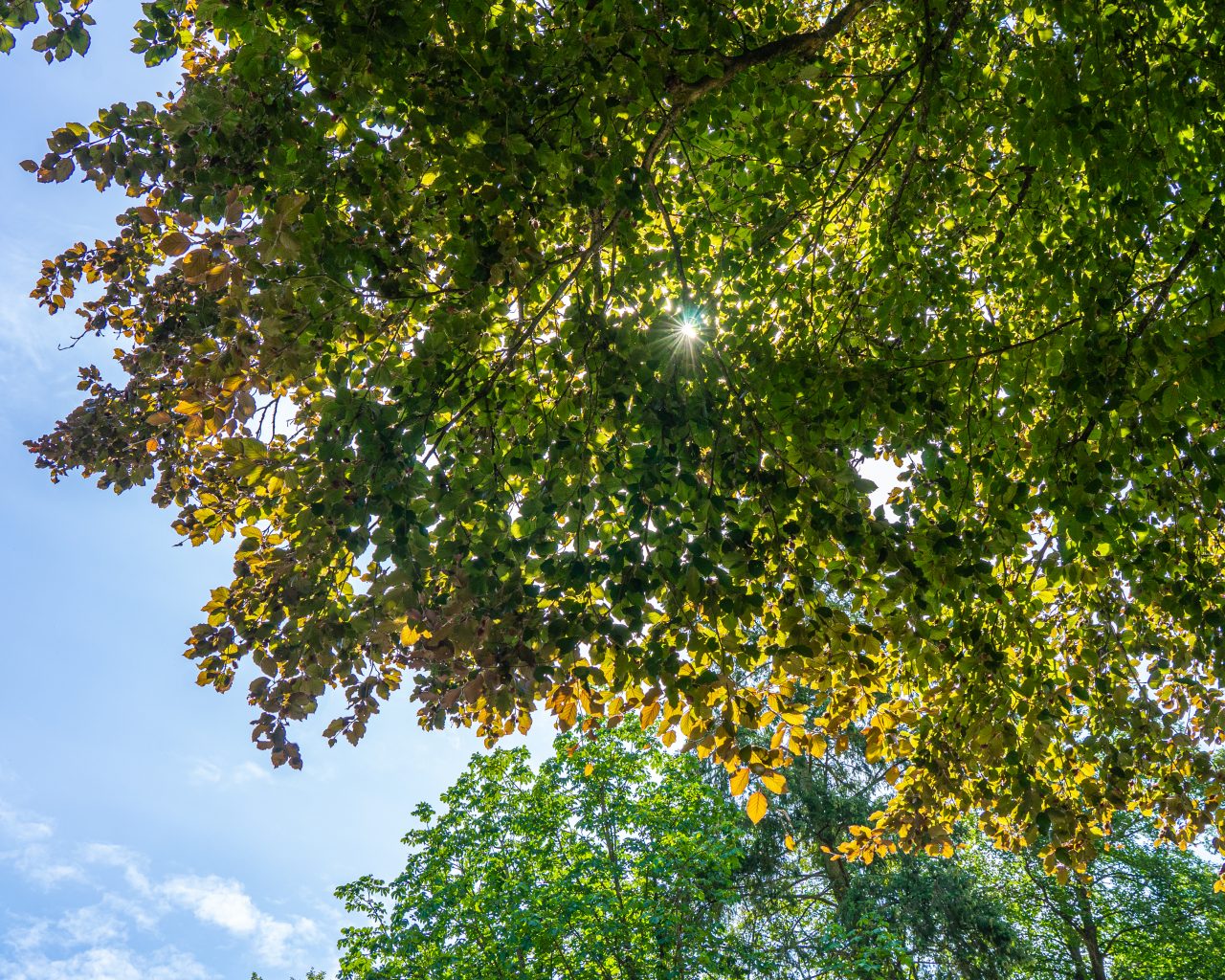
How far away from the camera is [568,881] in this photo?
10547 millimetres

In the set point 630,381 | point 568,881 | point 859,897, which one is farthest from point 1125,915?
point 630,381

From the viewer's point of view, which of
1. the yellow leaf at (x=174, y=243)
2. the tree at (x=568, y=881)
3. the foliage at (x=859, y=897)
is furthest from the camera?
the foliage at (x=859, y=897)

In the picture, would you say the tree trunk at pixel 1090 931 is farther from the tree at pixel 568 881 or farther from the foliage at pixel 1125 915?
the tree at pixel 568 881

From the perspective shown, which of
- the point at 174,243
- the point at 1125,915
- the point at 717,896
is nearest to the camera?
the point at 174,243

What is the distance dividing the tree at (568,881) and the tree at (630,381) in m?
6.54

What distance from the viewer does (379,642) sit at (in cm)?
335

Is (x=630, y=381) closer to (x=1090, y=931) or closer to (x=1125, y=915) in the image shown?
(x=1090, y=931)

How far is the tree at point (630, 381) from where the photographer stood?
9.39ft

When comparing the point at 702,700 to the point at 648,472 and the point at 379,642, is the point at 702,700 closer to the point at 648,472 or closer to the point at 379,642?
the point at 648,472

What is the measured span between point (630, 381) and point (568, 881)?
928 cm

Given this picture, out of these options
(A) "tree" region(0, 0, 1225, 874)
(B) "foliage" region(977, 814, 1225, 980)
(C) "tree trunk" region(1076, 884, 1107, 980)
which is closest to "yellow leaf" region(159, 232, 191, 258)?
(A) "tree" region(0, 0, 1225, 874)

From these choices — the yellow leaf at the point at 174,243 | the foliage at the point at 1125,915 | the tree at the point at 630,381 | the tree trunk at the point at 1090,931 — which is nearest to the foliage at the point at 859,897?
the foliage at the point at 1125,915

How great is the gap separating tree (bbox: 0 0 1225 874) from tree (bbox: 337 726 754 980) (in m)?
6.54

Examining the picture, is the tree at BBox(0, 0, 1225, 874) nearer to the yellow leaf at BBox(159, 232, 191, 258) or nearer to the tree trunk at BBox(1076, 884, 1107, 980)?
the yellow leaf at BBox(159, 232, 191, 258)
